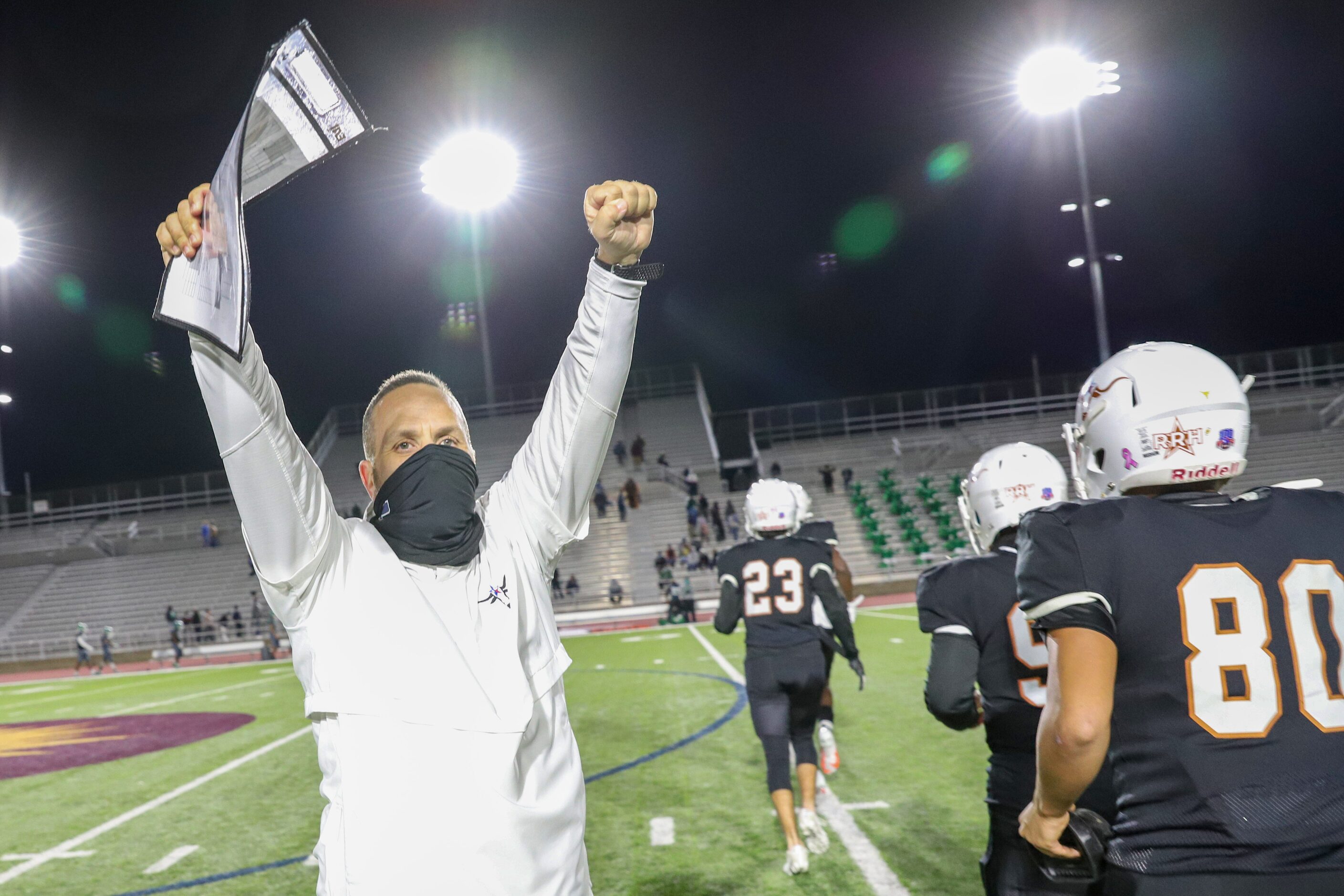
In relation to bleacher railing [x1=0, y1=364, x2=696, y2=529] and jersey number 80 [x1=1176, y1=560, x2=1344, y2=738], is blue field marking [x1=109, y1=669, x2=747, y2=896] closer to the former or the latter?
jersey number 80 [x1=1176, y1=560, x2=1344, y2=738]

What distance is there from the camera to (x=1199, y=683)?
72.1 inches

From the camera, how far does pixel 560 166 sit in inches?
1065

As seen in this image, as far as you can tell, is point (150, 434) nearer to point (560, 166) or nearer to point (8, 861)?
point (560, 166)

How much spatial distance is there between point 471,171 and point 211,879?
22973 millimetres

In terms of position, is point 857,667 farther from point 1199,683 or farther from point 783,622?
point 1199,683

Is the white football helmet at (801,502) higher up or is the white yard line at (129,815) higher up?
the white football helmet at (801,502)

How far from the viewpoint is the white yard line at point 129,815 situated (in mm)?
5652

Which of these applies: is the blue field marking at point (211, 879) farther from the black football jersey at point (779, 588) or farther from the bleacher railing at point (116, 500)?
the bleacher railing at point (116, 500)

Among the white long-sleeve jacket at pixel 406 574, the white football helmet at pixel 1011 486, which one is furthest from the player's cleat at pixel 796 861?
the white long-sleeve jacket at pixel 406 574

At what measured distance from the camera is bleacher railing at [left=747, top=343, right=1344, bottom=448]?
31.2 meters

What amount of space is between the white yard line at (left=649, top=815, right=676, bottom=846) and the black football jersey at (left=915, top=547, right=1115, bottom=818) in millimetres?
2730

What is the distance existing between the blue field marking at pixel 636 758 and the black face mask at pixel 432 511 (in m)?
1.78

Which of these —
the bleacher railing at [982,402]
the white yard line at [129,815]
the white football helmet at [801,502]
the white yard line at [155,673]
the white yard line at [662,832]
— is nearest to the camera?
the white yard line at [662,832]

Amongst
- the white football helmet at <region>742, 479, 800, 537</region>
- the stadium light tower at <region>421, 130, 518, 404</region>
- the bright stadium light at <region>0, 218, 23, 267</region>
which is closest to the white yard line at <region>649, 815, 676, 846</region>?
the white football helmet at <region>742, 479, 800, 537</region>
